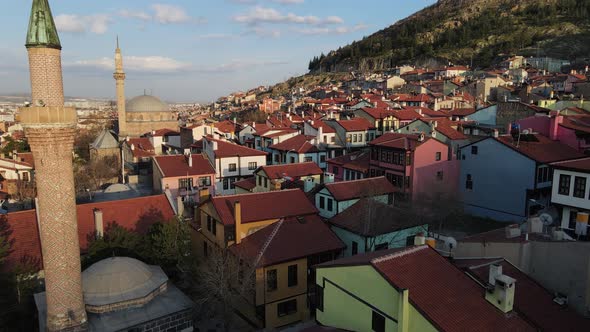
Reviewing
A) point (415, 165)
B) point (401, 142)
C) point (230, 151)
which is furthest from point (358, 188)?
point (230, 151)

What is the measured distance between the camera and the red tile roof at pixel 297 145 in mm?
43359

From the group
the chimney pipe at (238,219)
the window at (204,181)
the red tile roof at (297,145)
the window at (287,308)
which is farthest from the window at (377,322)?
the red tile roof at (297,145)

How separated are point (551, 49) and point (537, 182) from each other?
316 feet

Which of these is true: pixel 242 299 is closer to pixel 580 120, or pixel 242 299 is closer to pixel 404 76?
pixel 580 120

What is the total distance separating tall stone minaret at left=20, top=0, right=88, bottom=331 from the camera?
14.6m

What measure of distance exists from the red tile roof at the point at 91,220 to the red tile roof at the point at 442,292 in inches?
653

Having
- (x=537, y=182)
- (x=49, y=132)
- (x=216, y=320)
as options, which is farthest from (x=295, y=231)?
(x=537, y=182)

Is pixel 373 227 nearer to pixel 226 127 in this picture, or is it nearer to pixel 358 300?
pixel 358 300

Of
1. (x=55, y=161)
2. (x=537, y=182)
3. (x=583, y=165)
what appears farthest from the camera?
(x=537, y=182)

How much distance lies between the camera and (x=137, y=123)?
253 feet

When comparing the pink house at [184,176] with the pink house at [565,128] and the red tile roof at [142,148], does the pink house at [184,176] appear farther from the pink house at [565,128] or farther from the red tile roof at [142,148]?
the pink house at [565,128]

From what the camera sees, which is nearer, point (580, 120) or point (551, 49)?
point (580, 120)

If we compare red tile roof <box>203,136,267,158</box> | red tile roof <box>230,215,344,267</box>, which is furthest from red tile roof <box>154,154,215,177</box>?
red tile roof <box>230,215,344,267</box>

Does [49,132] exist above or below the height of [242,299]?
above
